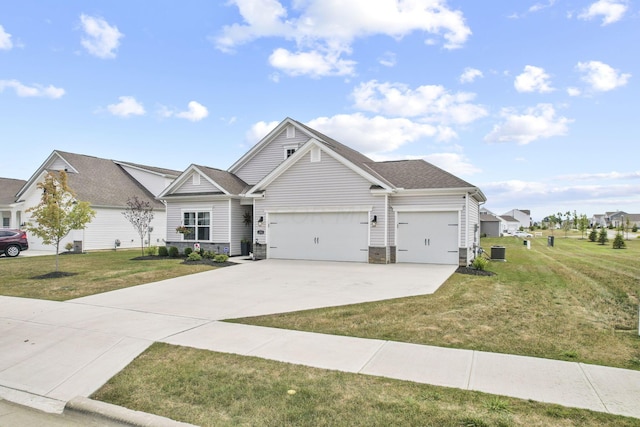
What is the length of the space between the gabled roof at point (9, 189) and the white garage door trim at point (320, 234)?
23494 millimetres

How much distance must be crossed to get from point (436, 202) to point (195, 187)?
13120 millimetres

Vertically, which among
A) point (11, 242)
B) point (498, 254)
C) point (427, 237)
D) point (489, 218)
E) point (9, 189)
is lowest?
point (498, 254)

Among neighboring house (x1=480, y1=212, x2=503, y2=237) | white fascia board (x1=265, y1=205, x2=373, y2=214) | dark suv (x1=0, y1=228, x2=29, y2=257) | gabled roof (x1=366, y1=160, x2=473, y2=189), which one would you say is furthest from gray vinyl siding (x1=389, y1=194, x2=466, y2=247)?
neighboring house (x1=480, y1=212, x2=503, y2=237)

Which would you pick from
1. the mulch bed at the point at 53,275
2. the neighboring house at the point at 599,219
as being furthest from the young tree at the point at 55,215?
the neighboring house at the point at 599,219

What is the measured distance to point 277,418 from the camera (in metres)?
3.95

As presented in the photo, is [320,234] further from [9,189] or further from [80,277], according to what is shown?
[9,189]

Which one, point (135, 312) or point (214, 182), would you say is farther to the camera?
point (214, 182)

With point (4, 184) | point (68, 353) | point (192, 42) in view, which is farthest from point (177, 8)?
point (4, 184)

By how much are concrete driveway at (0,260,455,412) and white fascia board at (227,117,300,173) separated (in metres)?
9.67

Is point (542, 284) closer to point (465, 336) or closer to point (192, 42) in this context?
point (465, 336)

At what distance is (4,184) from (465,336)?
3956 cm

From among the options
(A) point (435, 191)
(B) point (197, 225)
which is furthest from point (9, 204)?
(A) point (435, 191)

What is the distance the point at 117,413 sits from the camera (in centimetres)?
426

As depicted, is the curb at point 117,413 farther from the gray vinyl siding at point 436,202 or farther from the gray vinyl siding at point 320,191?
the gray vinyl siding at point 436,202
